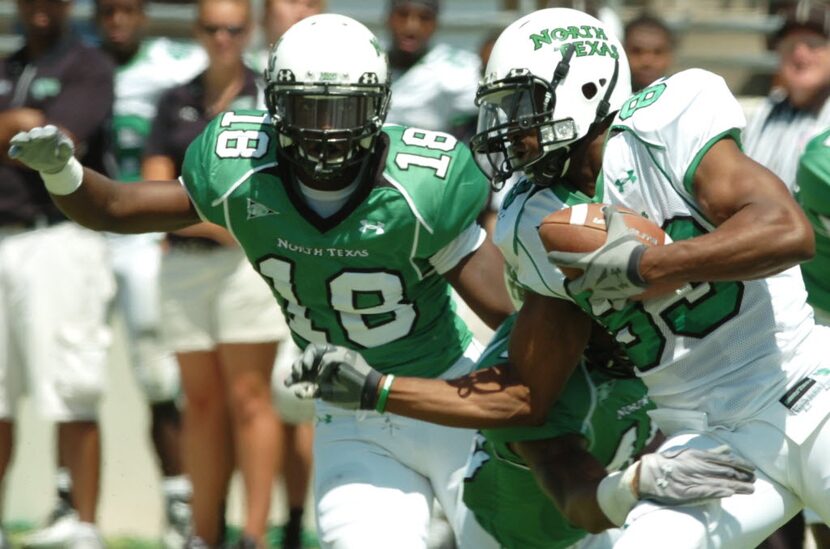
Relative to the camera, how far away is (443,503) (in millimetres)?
4406

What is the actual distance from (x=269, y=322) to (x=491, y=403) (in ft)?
6.74

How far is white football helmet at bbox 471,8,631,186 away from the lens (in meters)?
3.85

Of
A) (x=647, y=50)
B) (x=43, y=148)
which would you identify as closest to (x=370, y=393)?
(x=43, y=148)

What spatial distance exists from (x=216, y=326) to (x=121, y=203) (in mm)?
1647

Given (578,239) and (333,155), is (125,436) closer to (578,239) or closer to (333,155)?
(333,155)

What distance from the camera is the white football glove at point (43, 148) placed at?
406 cm

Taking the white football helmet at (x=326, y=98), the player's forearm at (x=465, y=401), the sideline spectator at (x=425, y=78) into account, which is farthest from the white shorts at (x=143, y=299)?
the player's forearm at (x=465, y=401)

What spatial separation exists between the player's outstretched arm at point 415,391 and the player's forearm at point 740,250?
25.8 inches

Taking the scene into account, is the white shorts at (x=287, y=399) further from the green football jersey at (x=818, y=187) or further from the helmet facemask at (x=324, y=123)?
the green football jersey at (x=818, y=187)

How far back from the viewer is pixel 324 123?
4.14m

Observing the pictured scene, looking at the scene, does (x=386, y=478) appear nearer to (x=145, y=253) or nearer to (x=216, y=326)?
(x=216, y=326)

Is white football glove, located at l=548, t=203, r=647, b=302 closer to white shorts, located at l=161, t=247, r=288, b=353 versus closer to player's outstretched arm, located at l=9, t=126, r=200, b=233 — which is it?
player's outstretched arm, located at l=9, t=126, r=200, b=233

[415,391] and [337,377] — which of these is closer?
[337,377]

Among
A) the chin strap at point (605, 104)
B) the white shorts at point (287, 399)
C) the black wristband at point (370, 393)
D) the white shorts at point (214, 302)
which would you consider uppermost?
the chin strap at point (605, 104)
